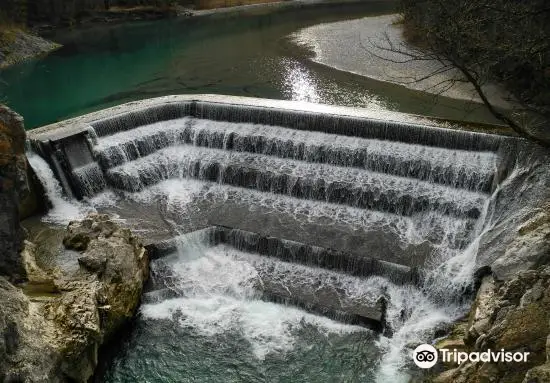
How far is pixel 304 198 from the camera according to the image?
12016mm

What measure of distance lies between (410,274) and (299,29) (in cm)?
2651

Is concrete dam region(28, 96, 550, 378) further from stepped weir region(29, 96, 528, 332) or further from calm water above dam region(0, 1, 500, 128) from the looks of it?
calm water above dam region(0, 1, 500, 128)

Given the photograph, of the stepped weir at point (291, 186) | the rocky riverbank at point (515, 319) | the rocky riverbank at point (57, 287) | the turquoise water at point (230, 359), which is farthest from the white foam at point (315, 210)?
the turquoise water at point (230, 359)

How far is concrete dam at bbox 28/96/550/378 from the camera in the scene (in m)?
9.31

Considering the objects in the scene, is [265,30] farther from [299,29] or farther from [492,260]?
[492,260]

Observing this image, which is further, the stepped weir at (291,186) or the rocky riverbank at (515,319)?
the stepped weir at (291,186)

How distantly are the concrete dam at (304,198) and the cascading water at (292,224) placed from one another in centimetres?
4

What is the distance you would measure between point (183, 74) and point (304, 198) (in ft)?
41.8

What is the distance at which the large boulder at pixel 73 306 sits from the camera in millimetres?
5973

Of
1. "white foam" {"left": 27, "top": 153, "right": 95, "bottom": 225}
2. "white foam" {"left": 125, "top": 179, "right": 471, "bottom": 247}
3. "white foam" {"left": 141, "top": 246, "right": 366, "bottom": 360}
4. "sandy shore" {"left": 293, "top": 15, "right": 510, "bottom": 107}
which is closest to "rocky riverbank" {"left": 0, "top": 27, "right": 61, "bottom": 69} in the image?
"sandy shore" {"left": 293, "top": 15, "right": 510, "bottom": 107}

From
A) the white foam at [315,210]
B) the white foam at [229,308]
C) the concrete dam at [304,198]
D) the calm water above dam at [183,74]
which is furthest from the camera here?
the calm water above dam at [183,74]

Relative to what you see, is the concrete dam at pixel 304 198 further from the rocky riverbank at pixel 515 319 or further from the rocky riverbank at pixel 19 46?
the rocky riverbank at pixel 19 46

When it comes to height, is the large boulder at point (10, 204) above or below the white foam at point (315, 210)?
above

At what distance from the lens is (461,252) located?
998 cm
